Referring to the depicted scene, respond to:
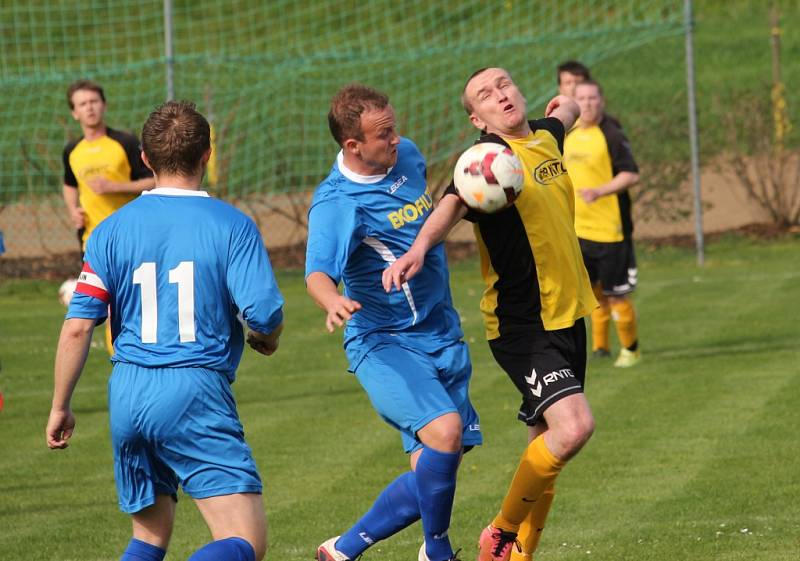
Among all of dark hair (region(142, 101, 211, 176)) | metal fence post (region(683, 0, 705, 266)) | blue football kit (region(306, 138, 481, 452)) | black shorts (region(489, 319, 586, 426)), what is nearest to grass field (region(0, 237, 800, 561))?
black shorts (region(489, 319, 586, 426))

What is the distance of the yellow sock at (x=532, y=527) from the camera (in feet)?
19.4

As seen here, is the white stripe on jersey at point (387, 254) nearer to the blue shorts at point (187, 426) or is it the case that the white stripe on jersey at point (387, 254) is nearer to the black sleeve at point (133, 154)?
the blue shorts at point (187, 426)

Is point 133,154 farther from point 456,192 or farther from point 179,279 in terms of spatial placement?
point 179,279

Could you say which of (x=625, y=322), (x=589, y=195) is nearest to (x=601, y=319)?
(x=625, y=322)

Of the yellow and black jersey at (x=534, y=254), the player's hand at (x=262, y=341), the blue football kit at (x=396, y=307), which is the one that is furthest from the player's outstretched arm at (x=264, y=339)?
the yellow and black jersey at (x=534, y=254)

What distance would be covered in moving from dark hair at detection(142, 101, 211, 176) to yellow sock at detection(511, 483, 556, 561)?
2.18 meters

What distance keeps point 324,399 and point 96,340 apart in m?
3.58

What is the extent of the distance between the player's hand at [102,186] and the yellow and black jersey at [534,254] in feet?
18.1

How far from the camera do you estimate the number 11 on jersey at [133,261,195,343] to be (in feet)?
14.8

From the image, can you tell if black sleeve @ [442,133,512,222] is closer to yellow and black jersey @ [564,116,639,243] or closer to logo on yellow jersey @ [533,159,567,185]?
logo on yellow jersey @ [533,159,567,185]

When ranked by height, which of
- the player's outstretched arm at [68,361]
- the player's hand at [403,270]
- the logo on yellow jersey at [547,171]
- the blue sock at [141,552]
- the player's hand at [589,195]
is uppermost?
the logo on yellow jersey at [547,171]

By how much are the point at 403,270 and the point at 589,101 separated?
5.97 meters

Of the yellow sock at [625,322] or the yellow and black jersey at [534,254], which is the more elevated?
the yellow and black jersey at [534,254]

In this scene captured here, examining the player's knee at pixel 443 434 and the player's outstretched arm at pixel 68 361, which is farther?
the player's knee at pixel 443 434
